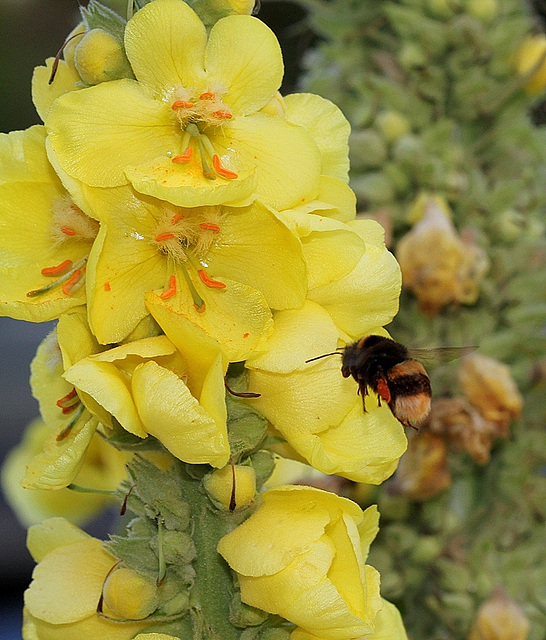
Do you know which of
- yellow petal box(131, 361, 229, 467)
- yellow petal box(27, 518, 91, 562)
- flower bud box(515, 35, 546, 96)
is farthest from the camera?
flower bud box(515, 35, 546, 96)

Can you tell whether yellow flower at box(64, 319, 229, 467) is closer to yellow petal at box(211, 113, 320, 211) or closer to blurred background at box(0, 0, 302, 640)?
yellow petal at box(211, 113, 320, 211)

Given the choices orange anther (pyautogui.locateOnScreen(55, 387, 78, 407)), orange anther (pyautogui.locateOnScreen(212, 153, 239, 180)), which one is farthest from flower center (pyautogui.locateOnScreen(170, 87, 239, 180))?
orange anther (pyautogui.locateOnScreen(55, 387, 78, 407))

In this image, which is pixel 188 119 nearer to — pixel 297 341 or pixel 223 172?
pixel 223 172

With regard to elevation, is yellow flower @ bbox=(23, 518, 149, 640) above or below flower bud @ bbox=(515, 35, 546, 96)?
below

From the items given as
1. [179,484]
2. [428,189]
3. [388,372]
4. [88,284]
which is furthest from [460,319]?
[88,284]

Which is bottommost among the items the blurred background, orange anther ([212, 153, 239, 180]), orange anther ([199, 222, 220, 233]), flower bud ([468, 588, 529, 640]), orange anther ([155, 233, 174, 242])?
the blurred background

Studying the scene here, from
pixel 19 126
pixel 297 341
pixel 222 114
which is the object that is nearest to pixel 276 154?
pixel 222 114

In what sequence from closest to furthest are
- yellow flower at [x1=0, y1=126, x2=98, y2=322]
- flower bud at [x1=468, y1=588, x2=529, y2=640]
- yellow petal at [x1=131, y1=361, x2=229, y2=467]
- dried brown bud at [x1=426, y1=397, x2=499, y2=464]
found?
1. yellow petal at [x1=131, y1=361, x2=229, y2=467]
2. yellow flower at [x1=0, y1=126, x2=98, y2=322]
3. flower bud at [x1=468, y1=588, x2=529, y2=640]
4. dried brown bud at [x1=426, y1=397, x2=499, y2=464]

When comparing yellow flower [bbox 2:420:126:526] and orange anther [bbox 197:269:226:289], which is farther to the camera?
yellow flower [bbox 2:420:126:526]

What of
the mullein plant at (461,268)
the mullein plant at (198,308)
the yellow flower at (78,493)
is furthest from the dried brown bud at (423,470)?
the mullein plant at (198,308)
